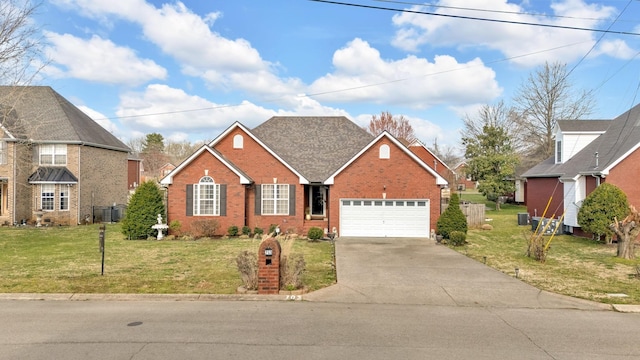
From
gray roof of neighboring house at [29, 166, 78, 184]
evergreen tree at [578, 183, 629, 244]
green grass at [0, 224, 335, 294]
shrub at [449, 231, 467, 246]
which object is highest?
gray roof of neighboring house at [29, 166, 78, 184]

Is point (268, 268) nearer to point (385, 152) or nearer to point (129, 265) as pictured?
point (129, 265)

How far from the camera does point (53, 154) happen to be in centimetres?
2864

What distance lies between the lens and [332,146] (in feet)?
90.1

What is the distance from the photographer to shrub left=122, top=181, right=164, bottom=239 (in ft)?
70.6

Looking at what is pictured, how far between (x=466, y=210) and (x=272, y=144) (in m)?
13.4

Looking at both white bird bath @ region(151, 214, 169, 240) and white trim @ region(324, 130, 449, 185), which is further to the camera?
white trim @ region(324, 130, 449, 185)

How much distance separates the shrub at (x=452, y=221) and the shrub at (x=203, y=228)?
11588 mm

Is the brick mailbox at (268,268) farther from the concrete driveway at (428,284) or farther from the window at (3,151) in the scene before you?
the window at (3,151)

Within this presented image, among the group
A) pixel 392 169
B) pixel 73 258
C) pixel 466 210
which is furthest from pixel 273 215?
pixel 466 210

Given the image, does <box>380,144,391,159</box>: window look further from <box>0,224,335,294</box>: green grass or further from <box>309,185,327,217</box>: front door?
<box>0,224,335,294</box>: green grass

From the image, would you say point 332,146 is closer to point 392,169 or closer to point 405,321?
point 392,169

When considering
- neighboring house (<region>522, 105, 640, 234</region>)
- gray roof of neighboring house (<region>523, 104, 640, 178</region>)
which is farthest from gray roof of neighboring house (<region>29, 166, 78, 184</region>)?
gray roof of neighboring house (<region>523, 104, 640, 178</region>)

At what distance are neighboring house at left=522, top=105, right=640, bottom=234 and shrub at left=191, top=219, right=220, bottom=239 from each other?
16.8m

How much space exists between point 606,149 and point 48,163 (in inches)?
1354
